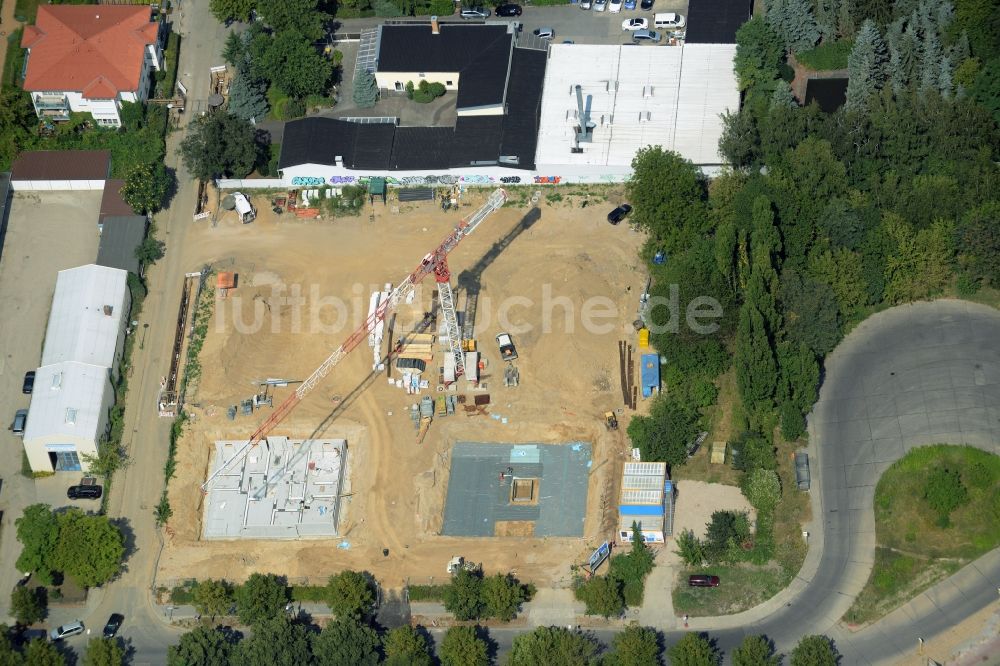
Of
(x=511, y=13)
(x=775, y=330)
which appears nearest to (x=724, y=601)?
(x=775, y=330)

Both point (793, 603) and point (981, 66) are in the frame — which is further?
point (981, 66)

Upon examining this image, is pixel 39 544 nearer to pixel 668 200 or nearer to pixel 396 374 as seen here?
pixel 396 374

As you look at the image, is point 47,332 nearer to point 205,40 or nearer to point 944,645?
point 205,40

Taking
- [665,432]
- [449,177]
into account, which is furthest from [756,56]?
[665,432]

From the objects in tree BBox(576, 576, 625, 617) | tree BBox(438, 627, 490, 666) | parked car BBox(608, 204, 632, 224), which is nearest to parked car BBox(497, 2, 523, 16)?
parked car BBox(608, 204, 632, 224)

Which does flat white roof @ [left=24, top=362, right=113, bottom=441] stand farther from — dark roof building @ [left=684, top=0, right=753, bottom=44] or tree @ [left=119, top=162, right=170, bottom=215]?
dark roof building @ [left=684, top=0, right=753, bottom=44]

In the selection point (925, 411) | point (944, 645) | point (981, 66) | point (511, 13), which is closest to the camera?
point (944, 645)
